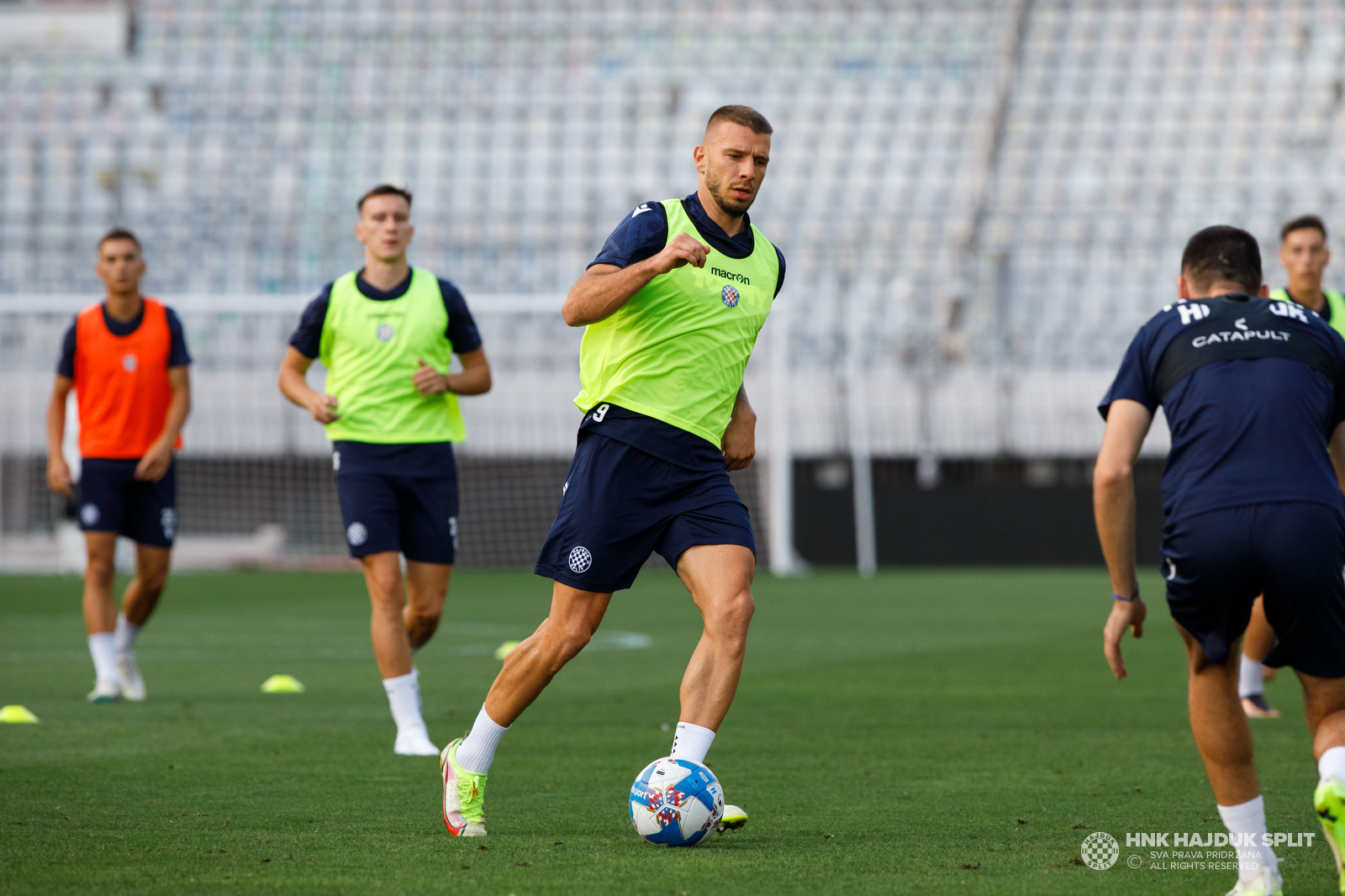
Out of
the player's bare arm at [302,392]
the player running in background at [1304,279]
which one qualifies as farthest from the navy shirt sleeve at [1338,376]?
the player's bare arm at [302,392]

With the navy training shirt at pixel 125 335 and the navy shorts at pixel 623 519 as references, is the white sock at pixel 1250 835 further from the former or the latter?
the navy training shirt at pixel 125 335

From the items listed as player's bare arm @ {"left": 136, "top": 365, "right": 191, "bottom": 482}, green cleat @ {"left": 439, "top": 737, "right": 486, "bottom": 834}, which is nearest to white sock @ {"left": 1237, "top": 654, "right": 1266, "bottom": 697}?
green cleat @ {"left": 439, "top": 737, "right": 486, "bottom": 834}

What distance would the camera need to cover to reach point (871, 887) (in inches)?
144

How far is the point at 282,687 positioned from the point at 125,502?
1.29 metres

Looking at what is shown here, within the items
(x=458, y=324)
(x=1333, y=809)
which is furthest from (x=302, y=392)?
(x=1333, y=809)

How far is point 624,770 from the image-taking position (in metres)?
5.64

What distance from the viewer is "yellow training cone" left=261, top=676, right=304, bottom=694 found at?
8.30m

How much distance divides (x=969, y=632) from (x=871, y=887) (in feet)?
26.8

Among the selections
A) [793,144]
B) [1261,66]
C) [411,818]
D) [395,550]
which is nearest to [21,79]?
[793,144]

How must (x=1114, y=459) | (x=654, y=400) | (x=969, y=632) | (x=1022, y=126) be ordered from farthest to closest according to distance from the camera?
(x=1022, y=126)
(x=969, y=632)
(x=654, y=400)
(x=1114, y=459)

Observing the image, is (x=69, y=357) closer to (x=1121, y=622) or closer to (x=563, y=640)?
(x=563, y=640)

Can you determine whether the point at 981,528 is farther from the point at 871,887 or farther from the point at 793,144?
the point at 871,887

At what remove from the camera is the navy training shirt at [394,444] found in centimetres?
640

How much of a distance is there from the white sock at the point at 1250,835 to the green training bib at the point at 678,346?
5.78ft
